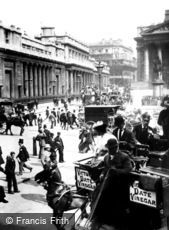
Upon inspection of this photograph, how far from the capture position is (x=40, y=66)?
164 feet

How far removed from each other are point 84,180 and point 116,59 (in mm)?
112048

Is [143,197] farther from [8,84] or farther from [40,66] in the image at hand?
[40,66]

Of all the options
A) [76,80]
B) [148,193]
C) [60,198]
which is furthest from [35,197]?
[76,80]

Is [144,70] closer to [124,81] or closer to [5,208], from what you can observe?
[124,81]

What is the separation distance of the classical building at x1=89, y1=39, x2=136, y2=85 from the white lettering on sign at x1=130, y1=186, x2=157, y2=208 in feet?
338

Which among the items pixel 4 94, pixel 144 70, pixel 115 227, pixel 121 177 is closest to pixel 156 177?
pixel 121 177

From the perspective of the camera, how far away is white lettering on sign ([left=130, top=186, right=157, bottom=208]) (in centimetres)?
589

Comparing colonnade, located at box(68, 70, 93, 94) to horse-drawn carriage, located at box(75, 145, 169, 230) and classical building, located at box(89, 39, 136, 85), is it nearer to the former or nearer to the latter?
classical building, located at box(89, 39, 136, 85)

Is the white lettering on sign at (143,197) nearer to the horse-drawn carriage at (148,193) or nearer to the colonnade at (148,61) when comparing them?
the horse-drawn carriage at (148,193)

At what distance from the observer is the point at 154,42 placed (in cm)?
7344

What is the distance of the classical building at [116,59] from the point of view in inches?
4523

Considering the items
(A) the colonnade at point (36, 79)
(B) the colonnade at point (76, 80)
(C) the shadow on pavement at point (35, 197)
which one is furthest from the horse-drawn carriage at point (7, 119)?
(B) the colonnade at point (76, 80)

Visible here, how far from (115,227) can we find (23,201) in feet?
14.3

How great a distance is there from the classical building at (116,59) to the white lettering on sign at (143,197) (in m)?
103
